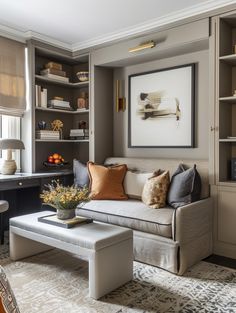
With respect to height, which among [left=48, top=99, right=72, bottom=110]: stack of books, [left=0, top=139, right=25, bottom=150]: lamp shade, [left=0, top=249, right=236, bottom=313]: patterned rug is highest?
[left=48, top=99, right=72, bottom=110]: stack of books

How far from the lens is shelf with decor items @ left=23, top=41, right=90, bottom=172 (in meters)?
4.04

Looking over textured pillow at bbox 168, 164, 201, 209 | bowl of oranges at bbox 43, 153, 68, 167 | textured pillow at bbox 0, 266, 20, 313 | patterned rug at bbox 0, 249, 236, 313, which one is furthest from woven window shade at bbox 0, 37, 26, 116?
textured pillow at bbox 0, 266, 20, 313

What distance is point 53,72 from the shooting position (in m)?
4.16

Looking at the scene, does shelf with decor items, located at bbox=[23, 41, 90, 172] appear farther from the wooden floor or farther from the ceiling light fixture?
the wooden floor

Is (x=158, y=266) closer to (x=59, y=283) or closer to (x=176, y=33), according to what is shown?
(x=59, y=283)

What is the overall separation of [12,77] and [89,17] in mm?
1214

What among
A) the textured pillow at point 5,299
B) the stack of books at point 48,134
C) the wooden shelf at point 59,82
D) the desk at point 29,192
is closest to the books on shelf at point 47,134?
the stack of books at point 48,134

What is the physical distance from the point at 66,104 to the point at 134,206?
1984mm

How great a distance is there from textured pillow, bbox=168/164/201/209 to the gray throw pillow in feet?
3.70

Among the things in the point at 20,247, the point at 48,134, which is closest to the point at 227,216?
the point at 20,247

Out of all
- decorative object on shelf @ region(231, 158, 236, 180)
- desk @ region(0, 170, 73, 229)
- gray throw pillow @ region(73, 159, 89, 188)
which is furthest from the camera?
gray throw pillow @ region(73, 159, 89, 188)

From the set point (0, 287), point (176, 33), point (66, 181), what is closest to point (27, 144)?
point (66, 181)

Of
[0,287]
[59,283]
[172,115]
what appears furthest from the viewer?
[172,115]

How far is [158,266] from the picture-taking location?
2.76m
